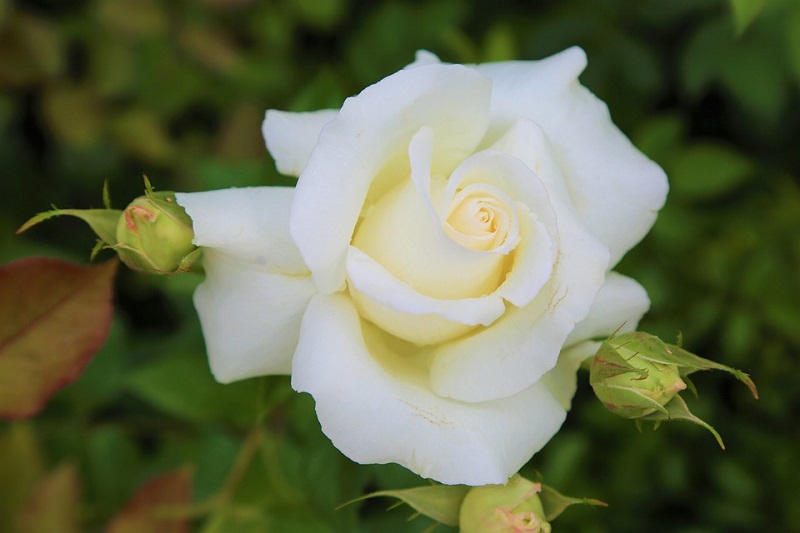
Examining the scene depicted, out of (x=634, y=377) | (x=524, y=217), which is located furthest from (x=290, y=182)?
(x=634, y=377)

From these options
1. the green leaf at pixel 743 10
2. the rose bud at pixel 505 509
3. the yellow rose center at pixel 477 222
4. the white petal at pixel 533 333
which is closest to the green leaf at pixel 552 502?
the rose bud at pixel 505 509

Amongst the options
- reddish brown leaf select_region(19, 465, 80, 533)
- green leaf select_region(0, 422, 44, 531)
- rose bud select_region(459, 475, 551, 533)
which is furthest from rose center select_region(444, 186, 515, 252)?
green leaf select_region(0, 422, 44, 531)

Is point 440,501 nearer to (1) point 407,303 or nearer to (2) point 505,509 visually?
(2) point 505,509

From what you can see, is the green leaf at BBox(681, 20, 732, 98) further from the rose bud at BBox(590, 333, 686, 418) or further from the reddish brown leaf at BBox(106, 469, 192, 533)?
the reddish brown leaf at BBox(106, 469, 192, 533)

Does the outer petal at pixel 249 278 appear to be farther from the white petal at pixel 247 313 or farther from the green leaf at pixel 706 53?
the green leaf at pixel 706 53

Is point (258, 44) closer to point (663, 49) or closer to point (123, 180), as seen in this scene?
point (123, 180)

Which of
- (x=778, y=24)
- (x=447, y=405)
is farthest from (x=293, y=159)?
(x=778, y=24)
